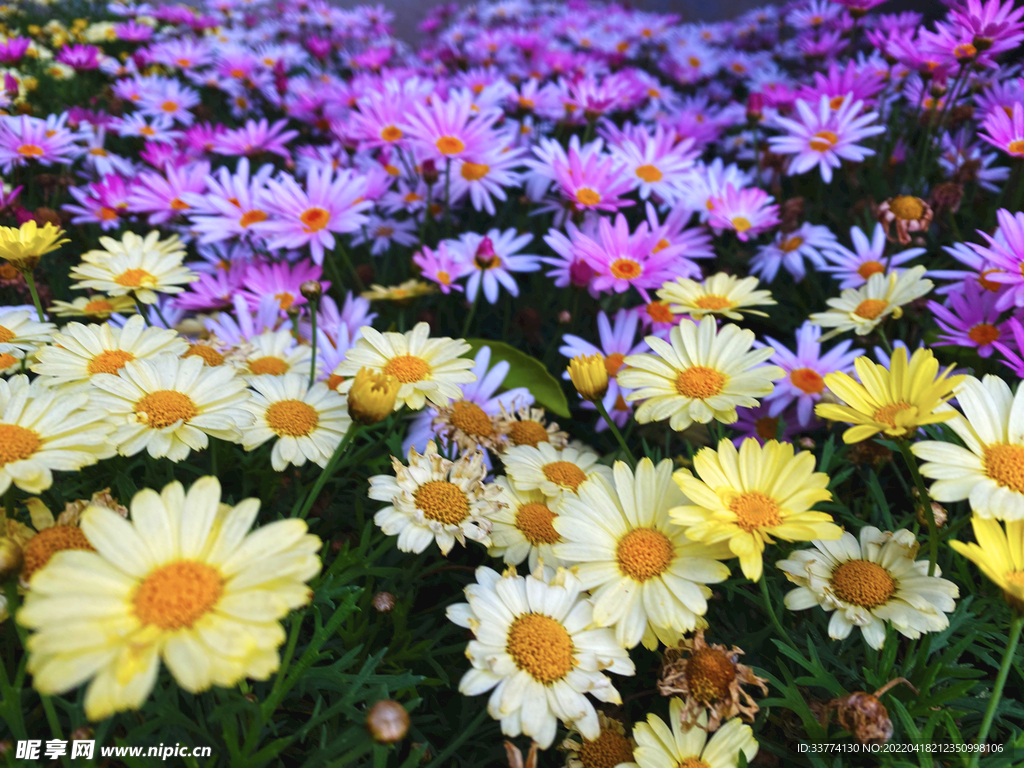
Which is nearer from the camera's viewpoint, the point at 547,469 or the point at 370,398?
the point at 370,398

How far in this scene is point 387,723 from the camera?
502 mm

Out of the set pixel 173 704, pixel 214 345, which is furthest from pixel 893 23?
pixel 173 704

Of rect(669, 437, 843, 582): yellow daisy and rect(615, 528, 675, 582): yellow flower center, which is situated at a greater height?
rect(669, 437, 843, 582): yellow daisy

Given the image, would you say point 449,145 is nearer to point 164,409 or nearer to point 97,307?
point 97,307

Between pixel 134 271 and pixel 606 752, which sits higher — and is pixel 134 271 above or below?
above

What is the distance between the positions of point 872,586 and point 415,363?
0.58m

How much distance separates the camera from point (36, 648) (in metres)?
0.43

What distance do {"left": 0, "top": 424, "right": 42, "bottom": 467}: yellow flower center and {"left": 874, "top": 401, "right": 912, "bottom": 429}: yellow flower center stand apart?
0.83 m

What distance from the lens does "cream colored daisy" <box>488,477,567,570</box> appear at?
792 millimetres

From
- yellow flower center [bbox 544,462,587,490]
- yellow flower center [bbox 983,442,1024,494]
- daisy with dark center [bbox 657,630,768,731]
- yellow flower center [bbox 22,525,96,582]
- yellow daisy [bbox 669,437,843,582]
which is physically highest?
yellow flower center [bbox 983,442,1024,494]

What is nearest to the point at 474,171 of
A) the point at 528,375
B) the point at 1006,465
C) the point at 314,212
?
the point at 314,212

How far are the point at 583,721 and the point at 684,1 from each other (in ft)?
19.1

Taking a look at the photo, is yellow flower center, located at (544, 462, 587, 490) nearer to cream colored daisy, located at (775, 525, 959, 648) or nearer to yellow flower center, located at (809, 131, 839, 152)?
cream colored daisy, located at (775, 525, 959, 648)

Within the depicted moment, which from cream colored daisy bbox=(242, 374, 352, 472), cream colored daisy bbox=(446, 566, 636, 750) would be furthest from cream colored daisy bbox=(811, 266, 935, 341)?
cream colored daisy bbox=(242, 374, 352, 472)
